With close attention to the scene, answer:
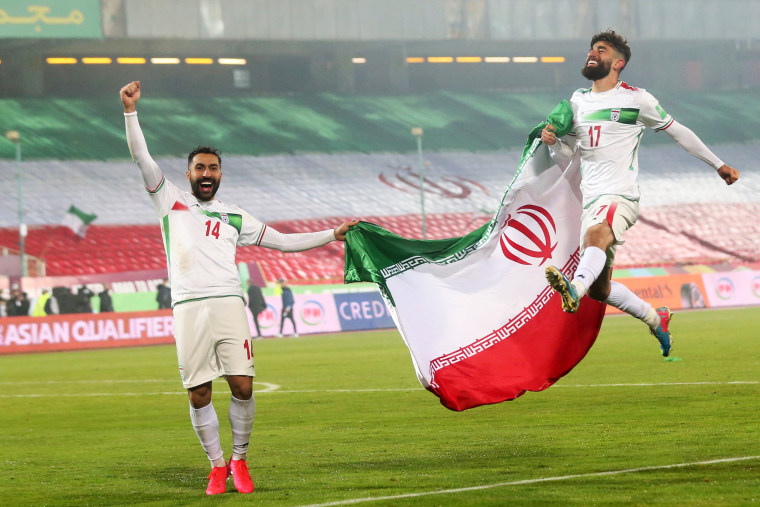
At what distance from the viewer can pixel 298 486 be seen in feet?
22.1

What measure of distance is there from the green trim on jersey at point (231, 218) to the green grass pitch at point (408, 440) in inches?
66.1

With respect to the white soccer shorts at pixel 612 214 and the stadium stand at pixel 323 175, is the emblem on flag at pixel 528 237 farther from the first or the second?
the stadium stand at pixel 323 175

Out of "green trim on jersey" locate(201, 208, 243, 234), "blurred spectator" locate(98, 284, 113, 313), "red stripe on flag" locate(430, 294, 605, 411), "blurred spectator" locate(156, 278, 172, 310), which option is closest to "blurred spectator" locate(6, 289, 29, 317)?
"blurred spectator" locate(98, 284, 113, 313)

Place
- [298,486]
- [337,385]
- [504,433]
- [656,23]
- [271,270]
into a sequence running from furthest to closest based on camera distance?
[656,23], [271,270], [337,385], [504,433], [298,486]

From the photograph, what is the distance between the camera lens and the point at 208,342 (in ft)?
22.5

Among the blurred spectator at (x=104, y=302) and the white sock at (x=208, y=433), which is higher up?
the white sock at (x=208, y=433)

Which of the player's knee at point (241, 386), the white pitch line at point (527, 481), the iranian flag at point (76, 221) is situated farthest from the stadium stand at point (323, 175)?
the white pitch line at point (527, 481)

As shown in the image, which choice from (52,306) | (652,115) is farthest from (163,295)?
(652,115)

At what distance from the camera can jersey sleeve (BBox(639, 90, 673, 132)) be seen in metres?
8.59

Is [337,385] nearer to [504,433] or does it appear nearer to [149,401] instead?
[149,401]

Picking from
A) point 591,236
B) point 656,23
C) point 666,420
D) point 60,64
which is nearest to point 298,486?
point 591,236

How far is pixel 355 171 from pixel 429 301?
39.0 meters

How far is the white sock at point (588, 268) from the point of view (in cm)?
782

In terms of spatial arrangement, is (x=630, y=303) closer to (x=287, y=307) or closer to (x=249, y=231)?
(x=249, y=231)
